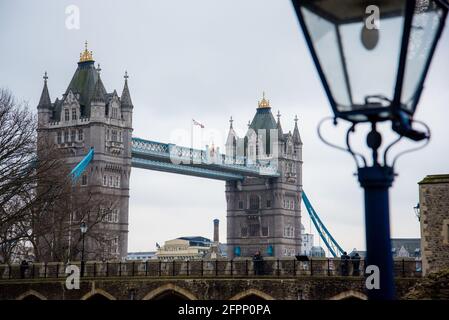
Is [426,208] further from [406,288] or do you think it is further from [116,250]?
[116,250]

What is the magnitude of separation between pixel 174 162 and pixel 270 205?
28.0m

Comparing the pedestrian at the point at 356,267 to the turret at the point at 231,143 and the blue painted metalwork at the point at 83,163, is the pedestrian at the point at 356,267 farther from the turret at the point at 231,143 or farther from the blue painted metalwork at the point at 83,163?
the turret at the point at 231,143

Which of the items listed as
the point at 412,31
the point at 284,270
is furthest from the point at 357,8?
the point at 284,270

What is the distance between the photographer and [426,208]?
28953 millimetres

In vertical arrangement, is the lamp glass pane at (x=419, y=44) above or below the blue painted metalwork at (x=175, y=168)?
below

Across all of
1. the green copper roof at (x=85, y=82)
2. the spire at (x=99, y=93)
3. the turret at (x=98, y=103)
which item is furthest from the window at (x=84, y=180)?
the spire at (x=99, y=93)

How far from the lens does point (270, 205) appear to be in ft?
440

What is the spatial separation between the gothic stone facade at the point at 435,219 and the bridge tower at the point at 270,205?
102 metres

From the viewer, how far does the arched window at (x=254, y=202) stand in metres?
136

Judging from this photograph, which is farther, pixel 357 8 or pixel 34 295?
pixel 34 295

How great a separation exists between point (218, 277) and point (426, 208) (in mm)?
11121

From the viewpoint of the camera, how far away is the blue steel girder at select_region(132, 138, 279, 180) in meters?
107

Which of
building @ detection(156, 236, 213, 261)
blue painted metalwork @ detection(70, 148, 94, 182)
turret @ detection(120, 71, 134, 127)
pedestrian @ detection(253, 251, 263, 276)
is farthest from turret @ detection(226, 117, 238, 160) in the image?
pedestrian @ detection(253, 251, 263, 276)
